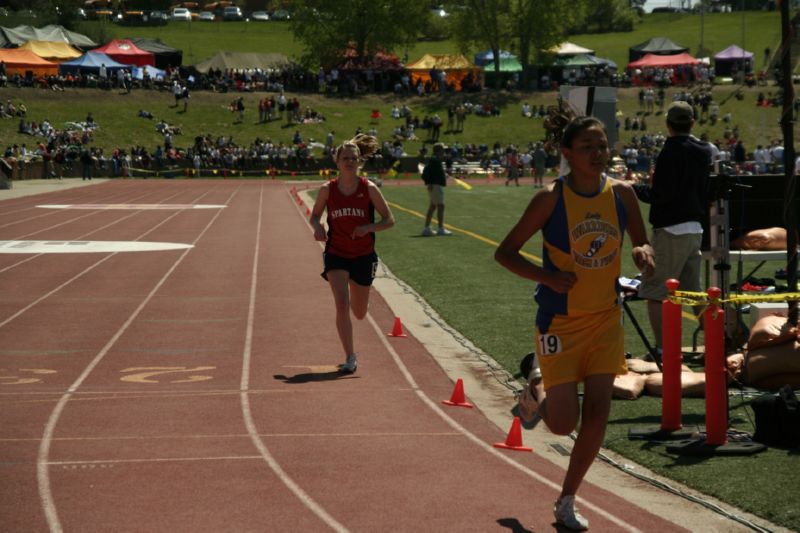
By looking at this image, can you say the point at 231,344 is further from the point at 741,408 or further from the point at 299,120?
the point at 299,120

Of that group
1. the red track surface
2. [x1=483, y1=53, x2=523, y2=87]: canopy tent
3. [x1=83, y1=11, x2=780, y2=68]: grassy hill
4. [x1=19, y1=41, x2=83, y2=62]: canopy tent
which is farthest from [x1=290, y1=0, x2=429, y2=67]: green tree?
the red track surface

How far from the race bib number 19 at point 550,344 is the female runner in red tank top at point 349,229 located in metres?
4.83

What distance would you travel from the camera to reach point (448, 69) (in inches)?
3543

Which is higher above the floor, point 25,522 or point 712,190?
point 712,190

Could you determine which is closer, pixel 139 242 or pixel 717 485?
pixel 717 485

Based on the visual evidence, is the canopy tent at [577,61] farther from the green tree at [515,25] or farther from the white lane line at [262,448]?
the white lane line at [262,448]

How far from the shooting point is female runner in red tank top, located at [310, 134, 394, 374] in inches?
429

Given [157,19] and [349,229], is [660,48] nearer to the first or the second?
[157,19]

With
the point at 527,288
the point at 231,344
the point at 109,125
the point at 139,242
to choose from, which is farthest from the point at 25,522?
the point at 109,125

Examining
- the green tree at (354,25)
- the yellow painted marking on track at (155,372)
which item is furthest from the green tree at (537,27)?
the yellow painted marking on track at (155,372)

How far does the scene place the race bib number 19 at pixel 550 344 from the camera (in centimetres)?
605

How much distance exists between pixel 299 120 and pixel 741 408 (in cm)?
6907

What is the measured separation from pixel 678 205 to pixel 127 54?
77914 millimetres

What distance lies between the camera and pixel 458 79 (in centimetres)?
9006
